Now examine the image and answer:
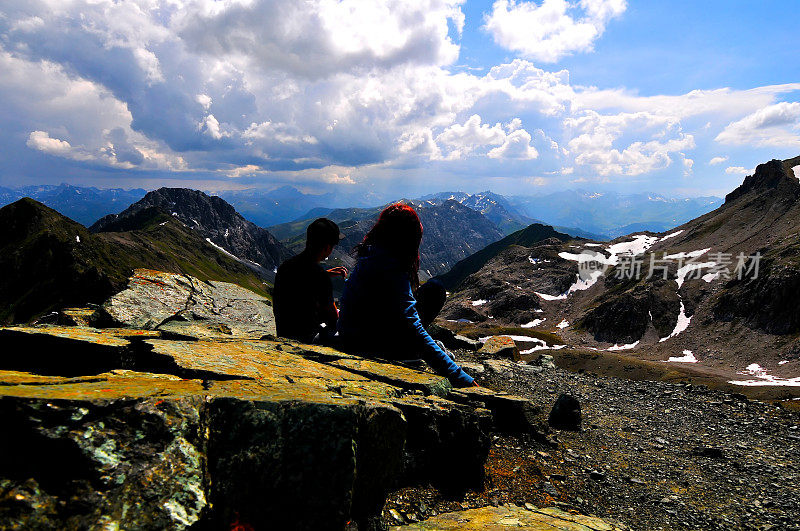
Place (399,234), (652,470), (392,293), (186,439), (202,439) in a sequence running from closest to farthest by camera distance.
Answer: (186,439)
(202,439)
(392,293)
(399,234)
(652,470)

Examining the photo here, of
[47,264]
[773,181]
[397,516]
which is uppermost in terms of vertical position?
[773,181]

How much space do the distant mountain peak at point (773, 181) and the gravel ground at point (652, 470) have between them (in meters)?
175

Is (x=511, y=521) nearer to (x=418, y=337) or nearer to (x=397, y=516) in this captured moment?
(x=397, y=516)

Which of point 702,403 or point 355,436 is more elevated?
point 355,436

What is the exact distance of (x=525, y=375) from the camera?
2217cm

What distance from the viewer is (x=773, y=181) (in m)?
158

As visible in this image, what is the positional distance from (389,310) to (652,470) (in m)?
9.29

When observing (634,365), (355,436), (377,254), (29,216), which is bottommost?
(634,365)

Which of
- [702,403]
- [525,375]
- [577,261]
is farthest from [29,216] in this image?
[577,261]

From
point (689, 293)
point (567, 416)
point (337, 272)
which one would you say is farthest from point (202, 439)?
point (689, 293)

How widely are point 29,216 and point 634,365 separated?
17898cm

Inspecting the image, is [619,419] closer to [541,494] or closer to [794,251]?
[541,494]

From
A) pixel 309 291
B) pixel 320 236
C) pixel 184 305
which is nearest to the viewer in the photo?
pixel 320 236

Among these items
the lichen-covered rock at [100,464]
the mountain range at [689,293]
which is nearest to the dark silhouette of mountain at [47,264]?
the lichen-covered rock at [100,464]
